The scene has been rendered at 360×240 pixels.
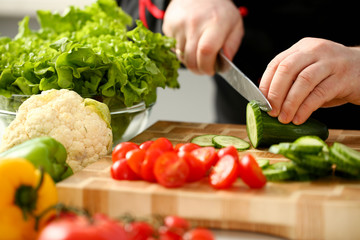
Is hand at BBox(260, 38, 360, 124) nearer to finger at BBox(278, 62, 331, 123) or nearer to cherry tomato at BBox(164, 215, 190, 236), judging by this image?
finger at BBox(278, 62, 331, 123)

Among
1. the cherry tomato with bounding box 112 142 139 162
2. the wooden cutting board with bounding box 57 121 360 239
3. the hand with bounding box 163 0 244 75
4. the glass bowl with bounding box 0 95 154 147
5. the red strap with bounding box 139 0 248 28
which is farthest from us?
the red strap with bounding box 139 0 248 28

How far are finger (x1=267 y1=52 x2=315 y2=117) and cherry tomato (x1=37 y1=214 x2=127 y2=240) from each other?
2.88 feet

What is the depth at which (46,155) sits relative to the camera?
4.07 feet

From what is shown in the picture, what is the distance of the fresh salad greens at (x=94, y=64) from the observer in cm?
165

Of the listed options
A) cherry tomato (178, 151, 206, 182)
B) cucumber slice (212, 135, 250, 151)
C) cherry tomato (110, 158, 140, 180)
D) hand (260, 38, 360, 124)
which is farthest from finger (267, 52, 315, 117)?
cherry tomato (110, 158, 140, 180)

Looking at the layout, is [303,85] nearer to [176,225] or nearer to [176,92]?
[176,225]

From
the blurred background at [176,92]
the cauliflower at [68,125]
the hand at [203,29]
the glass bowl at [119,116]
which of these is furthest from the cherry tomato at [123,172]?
the blurred background at [176,92]

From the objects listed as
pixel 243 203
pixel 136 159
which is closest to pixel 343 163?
pixel 243 203

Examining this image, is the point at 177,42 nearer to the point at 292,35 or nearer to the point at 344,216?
the point at 292,35

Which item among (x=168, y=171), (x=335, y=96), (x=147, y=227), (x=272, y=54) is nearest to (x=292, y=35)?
(x=272, y=54)

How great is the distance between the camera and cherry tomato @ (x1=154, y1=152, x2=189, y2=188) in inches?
47.2

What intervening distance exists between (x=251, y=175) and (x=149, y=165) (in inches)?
10.1

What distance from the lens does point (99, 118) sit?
1572 mm

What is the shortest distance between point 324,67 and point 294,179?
483mm
